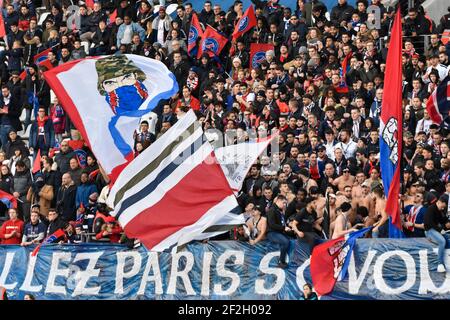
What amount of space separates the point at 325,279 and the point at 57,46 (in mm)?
11500

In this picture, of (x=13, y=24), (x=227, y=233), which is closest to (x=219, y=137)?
(x=227, y=233)

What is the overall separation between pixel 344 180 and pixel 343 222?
1.35 metres

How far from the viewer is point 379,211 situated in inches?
805

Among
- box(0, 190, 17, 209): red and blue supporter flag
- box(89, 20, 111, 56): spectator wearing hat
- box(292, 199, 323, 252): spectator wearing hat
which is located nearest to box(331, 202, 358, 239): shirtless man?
box(292, 199, 323, 252): spectator wearing hat

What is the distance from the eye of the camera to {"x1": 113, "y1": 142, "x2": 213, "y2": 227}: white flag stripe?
67.1 ft

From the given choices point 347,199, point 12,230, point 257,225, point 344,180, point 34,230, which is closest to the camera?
point 347,199

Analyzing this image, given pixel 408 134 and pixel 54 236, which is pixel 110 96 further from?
pixel 408 134

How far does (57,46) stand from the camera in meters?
29.9

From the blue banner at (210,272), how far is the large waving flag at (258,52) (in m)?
6.68

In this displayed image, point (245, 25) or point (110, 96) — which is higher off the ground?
point (245, 25)

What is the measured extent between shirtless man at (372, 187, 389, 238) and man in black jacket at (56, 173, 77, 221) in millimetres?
5521

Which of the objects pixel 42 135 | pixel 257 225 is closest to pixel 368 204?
pixel 257 225

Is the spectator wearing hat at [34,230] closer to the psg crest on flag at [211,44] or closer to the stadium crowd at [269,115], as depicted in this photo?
the stadium crowd at [269,115]

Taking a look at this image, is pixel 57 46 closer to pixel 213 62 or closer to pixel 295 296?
pixel 213 62
